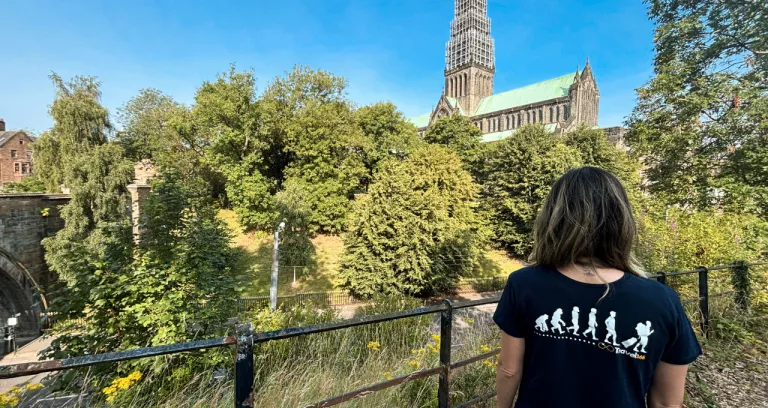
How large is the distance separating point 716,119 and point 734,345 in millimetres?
8261

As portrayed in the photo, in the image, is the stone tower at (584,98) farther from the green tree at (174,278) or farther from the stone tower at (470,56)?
the green tree at (174,278)

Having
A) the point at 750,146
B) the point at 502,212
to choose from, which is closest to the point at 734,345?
the point at 750,146

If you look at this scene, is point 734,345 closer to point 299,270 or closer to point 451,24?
point 299,270

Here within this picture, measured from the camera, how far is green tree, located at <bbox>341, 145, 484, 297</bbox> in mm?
15156

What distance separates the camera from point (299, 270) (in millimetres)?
20578

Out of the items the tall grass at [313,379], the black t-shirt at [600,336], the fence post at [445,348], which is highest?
the black t-shirt at [600,336]

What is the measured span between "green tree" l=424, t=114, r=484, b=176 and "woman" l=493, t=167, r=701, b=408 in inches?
1169

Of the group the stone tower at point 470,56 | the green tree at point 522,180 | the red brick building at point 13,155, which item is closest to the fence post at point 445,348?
the green tree at point 522,180

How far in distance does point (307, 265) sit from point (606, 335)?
21135mm

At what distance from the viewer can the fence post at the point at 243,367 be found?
55.3 inches

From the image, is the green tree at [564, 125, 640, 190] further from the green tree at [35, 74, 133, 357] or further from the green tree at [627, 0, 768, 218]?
the green tree at [35, 74, 133, 357]

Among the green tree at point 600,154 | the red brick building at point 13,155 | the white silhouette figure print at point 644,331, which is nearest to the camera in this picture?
the white silhouette figure print at point 644,331

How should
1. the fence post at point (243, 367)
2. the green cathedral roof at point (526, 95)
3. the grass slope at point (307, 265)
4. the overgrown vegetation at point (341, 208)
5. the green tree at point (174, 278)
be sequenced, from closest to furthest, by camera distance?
the fence post at point (243, 367) → the overgrown vegetation at point (341, 208) → the green tree at point (174, 278) → the grass slope at point (307, 265) → the green cathedral roof at point (526, 95)

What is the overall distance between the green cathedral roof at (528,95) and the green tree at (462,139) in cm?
2571
